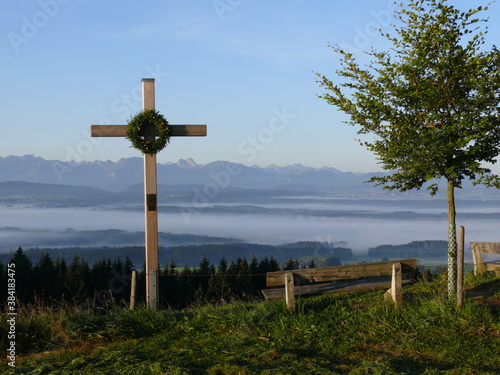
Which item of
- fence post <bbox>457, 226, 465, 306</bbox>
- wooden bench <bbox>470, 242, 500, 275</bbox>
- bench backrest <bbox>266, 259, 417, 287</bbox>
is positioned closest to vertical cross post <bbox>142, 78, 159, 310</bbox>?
bench backrest <bbox>266, 259, 417, 287</bbox>

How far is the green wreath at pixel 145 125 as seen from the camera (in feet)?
41.6

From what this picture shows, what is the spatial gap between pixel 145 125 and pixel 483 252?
1079 cm

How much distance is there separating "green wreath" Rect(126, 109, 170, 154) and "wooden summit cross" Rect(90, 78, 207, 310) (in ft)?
0.40

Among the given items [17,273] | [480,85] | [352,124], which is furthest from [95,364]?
[17,273]

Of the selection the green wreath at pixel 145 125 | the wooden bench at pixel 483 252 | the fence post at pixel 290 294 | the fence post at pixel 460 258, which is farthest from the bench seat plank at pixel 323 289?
the wooden bench at pixel 483 252

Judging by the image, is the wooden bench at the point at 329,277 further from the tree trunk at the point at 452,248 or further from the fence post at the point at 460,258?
the tree trunk at the point at 452,248

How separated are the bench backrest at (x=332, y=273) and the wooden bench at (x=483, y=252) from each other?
242 inches

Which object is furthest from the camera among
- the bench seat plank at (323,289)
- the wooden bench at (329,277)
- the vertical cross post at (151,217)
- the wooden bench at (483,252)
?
the wooden bench at (483,252)

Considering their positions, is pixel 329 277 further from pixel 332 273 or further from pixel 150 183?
pixel 150 183

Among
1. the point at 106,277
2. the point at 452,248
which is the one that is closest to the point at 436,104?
the point at 452,248

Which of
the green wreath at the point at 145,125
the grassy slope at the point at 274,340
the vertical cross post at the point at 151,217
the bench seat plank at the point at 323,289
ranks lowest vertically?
the grassy slope at the point at 274,340

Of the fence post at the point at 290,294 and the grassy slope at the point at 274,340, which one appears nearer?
the grassy slope at the point at 274,340

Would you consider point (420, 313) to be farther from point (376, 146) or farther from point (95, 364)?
point (95, 364)

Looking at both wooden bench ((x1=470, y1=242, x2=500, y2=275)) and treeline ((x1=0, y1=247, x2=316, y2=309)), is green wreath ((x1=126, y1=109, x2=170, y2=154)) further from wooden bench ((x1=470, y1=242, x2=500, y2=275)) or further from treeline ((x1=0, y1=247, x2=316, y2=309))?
treeline ((x1=0, y1=247, x2=316, y2=309))
